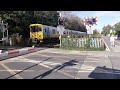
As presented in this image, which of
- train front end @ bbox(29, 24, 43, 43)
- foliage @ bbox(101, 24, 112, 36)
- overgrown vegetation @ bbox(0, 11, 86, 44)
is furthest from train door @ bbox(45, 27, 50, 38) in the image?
foliage @ bbox(101, 24, 112, 36)

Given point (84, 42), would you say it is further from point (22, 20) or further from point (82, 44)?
point (22, 20)

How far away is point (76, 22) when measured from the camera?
3652 inches

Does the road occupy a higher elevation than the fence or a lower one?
lower

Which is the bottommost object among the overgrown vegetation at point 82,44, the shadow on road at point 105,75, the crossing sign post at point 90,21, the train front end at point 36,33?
the shadow on road at point 105,75

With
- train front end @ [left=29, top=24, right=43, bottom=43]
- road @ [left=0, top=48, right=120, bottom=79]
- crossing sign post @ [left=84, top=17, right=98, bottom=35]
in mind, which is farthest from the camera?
train front end @ [left=29, top=24, right=43, bottom=43]

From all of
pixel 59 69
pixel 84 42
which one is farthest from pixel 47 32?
pixel 59 69

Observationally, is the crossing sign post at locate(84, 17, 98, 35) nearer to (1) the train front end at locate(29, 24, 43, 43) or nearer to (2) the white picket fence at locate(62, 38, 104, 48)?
(2) the white picket fence at locate(62, 38, 104, 48)

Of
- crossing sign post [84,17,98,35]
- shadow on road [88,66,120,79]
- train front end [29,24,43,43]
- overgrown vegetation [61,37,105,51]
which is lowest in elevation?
shadow on road [88,66,120,79]

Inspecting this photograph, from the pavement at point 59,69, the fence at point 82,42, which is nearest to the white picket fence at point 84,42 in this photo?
the fence at point 82,42

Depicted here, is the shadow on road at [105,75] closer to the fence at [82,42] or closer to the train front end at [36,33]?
the fence at [82,42]

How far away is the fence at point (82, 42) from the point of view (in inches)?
1187

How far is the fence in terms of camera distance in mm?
30156
